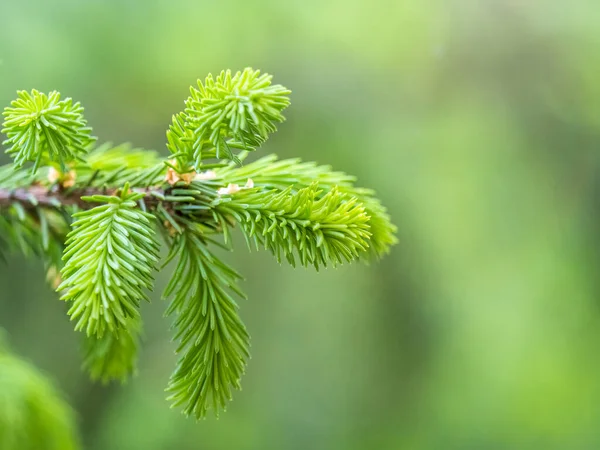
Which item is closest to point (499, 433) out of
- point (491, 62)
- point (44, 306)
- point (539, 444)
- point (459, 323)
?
point (539, 444)

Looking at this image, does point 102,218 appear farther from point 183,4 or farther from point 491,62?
point 491,62

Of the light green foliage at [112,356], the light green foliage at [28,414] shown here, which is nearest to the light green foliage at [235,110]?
the light green foliage at [112,356]

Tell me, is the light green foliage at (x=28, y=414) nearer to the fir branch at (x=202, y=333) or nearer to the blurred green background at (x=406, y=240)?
the fir branch at (x=202, y=333)

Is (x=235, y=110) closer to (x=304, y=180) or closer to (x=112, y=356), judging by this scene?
(x=304, y=180)

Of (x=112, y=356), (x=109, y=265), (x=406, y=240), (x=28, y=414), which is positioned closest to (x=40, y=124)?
(x=109, y=265)

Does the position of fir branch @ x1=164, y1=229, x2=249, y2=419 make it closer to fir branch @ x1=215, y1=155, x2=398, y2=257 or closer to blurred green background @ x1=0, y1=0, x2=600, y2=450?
fir branch @ x1=215, y1=155, x2=398, y2=257
